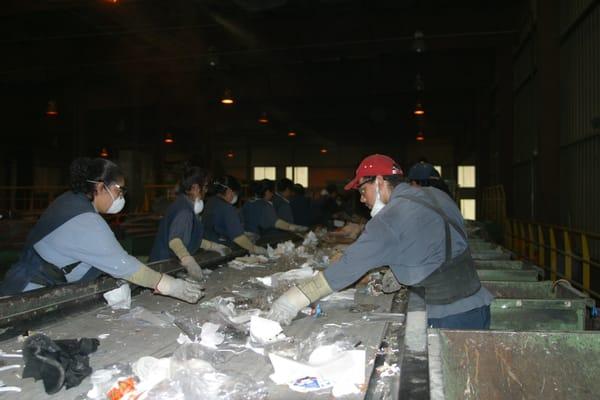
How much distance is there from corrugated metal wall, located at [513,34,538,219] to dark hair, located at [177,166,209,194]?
352 inches

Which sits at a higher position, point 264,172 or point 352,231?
point 264,172

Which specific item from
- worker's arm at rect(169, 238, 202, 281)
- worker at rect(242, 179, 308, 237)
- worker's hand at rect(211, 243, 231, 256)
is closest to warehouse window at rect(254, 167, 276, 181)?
worker at rect(242, 179, 308, 237)

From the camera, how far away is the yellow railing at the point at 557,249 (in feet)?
18.9

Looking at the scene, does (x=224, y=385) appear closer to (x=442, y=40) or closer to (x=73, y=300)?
(x=73, y=300)

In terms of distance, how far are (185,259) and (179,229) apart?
31cm

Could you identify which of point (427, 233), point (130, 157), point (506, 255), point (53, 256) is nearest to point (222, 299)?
point (53, 256)

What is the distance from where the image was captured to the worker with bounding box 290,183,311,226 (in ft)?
32.3

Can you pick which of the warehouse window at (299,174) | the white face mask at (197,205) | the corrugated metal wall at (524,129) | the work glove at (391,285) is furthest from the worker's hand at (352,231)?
the warehouse window at (299,174)

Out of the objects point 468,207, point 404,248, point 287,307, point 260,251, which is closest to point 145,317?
point 287,307

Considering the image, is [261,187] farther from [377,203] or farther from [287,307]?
[287,307]

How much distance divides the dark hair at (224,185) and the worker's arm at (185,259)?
1431 millimetres

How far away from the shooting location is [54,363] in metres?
1.70

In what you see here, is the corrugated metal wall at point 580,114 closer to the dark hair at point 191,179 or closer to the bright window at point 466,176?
the dark hair at point 191,179

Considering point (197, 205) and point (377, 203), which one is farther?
point (197, 205)
